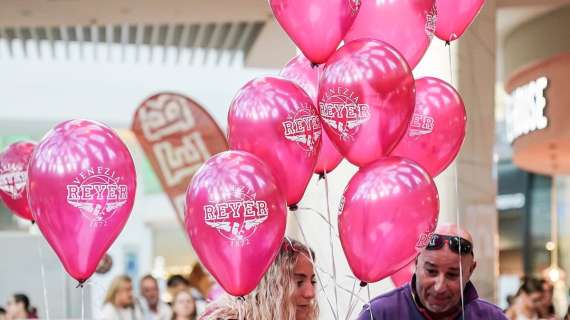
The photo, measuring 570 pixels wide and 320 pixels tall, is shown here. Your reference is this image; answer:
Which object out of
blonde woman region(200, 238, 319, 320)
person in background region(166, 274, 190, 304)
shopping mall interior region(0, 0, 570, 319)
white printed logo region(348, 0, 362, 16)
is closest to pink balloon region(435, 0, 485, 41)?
shopping mall interior region(0, 0, 570, 319)

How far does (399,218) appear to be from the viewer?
267 cm

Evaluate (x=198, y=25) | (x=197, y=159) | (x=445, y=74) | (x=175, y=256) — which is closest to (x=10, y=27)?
(x=198, y=25)

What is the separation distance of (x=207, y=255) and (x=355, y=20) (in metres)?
0.98

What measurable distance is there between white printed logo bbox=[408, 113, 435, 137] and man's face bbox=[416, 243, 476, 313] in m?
0.40

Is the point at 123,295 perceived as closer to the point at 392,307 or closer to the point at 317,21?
the point at 392,307

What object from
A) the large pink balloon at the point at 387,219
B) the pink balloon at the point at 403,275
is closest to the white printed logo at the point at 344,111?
the large pink balloon at the point at 387,219

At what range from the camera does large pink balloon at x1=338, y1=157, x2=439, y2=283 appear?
2678 millimetres

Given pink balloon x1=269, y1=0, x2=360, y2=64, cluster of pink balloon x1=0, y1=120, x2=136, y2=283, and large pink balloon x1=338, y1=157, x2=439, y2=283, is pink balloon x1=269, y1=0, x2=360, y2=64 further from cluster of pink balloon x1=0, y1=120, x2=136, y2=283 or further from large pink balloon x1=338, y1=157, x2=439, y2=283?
A: cluster of pink balloon x1=0, y1=120, x2=136, y2=283

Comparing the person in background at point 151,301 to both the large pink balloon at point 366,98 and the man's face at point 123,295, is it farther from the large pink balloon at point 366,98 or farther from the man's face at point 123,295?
the large pink balloon at point 366,98

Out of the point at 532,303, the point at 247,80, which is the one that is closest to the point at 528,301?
the point at 532,303

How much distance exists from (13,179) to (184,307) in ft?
7.99

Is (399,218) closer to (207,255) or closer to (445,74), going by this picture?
(207,255)

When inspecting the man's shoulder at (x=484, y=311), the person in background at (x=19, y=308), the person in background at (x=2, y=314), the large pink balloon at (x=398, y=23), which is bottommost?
the person in background at (x=2, y=314)

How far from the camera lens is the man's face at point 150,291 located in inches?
279
